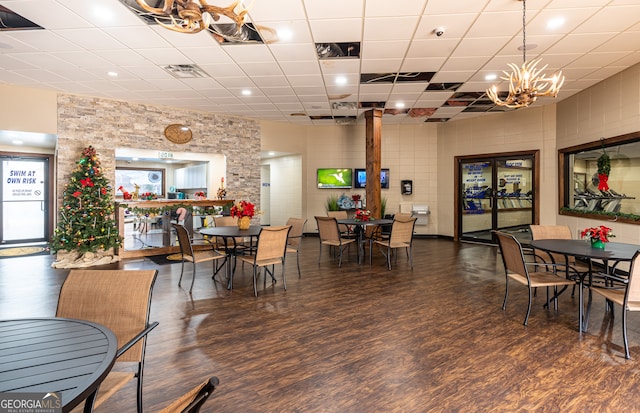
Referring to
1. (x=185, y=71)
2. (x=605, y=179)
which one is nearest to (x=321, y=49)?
(x=185, y=71)

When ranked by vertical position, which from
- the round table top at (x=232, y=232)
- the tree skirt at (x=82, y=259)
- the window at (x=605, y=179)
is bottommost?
the tree skirt at (x=82, y=259)

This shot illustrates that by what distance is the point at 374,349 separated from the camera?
112 inches

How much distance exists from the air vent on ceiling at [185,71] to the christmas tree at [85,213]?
247 cm

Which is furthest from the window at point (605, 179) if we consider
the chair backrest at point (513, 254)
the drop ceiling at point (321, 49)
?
the chair backrest at point (513, 254)

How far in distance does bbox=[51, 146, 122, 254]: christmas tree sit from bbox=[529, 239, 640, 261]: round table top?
7.09 metres

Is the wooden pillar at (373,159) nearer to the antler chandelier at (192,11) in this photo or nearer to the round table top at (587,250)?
the round table top at (587,250)

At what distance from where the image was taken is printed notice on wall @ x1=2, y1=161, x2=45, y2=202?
27.6 ft

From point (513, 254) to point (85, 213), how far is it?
7.02 metres

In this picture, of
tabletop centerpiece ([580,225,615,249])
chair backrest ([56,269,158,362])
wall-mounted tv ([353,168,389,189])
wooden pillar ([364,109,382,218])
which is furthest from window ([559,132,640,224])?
chair backrest ([56,269,158,362])

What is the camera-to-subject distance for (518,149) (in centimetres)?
823

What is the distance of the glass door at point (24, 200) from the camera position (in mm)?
8422

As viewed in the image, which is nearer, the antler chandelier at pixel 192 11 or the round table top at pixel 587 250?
the antler chandelier at pixel 192 11

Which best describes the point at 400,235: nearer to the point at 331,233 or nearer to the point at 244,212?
the point at 331,233

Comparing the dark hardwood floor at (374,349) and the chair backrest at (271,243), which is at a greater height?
the chair backrest at (271,243)
